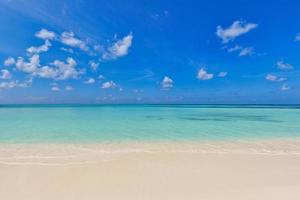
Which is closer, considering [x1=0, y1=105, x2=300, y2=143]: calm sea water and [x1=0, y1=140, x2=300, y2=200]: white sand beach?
[x1=0, y1=140, x2=300, y2=200]: white sand beach

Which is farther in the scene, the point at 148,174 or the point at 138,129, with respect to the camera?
the point at 138,129

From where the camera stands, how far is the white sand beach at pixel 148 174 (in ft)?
10.2

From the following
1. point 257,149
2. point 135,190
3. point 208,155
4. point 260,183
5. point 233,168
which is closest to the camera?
point 135,190

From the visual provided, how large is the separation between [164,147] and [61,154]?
3166 millimetres

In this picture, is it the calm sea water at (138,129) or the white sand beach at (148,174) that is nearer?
the white sand beach at (148,174)

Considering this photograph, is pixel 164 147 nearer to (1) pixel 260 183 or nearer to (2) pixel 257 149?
(2) pixel 257 149

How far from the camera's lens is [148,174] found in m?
3.92

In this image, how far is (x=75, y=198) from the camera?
2943mm

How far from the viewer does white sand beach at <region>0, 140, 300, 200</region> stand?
3096 mm

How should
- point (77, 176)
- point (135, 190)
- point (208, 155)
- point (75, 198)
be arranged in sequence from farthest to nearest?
point (208, 155) < point (77, 176) < point (135, 190) < point (75, 198)

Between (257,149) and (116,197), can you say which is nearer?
(116,197)

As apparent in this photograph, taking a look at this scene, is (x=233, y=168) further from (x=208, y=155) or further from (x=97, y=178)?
(x=97, y=178)

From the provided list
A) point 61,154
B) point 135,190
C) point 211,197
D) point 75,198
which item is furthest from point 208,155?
point 61,154

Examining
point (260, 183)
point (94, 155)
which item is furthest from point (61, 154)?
point (260, 183)
